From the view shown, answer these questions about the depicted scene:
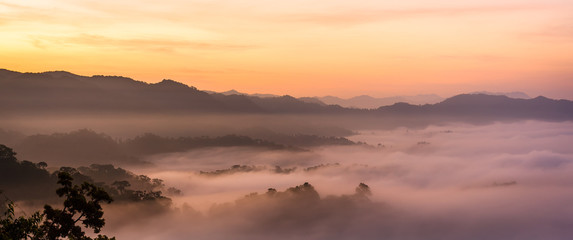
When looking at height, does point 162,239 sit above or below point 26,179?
below

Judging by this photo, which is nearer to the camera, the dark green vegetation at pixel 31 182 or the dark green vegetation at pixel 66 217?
the dark green vegetation at pixel 66 217

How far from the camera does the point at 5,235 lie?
25219mm

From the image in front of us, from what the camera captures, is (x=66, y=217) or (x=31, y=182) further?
(x=31, y=182)

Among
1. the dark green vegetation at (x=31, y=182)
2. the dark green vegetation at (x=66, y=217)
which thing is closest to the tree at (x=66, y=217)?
the dark green vegetation at (x=66, y=217)

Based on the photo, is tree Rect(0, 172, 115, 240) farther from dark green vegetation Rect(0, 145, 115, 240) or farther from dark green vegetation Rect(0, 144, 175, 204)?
dark green vegetation Rect(0, 144, 175, 204)

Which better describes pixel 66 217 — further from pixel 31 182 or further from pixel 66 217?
pixel 31 182

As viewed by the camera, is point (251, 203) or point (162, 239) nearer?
point (162, 239)

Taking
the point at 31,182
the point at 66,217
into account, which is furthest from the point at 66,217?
the point at 31,182

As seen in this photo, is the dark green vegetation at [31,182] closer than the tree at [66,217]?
No

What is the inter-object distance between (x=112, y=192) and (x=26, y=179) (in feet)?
71.8

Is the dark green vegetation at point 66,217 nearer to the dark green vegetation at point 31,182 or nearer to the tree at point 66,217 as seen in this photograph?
the tree at point 66,217

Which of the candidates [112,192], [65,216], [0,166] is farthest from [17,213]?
[65,216]

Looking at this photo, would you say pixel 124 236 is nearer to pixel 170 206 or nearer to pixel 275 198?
pixel 170 206

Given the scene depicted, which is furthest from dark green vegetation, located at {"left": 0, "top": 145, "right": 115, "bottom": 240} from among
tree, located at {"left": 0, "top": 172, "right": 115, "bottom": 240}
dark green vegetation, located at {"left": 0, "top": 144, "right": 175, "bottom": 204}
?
dark green vegetation, located at {"left": 0, "top": 144, "right": 175, "bottom": 204}
